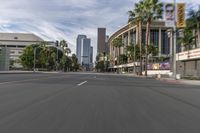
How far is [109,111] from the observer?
1213 centimetres

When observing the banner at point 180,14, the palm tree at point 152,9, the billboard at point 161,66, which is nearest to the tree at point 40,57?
the billboard at point 161,66

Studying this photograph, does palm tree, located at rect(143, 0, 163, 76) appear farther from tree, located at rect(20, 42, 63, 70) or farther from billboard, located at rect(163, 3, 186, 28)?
tree, located at rect(20, 42, 63, 70)

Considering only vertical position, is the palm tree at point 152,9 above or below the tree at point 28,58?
above

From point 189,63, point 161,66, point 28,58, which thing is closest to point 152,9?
point 189,63

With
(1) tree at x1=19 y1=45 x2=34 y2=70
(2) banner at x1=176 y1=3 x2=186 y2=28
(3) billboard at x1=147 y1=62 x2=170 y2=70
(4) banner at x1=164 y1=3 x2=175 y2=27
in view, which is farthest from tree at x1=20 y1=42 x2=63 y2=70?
(2) banner at x1=176 y1=3 x2=186 y2=28

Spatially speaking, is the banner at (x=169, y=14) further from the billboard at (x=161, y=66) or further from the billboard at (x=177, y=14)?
the billboard at (x=161, y=66)

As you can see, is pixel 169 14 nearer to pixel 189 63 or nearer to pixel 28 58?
pixel 189 63

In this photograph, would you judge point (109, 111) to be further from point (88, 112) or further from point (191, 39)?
point (191, 39)

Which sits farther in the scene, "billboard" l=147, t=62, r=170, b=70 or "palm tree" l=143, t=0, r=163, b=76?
"billboard" l=147, t=62, r=170, b=70

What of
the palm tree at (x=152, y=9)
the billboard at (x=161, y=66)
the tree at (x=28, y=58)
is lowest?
the billboard at (x=161, y=66)

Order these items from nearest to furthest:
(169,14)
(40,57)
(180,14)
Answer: (180,14), (169,14), (40,57)

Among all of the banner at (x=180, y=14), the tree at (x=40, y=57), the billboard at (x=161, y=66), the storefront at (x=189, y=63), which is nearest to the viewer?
the banner at (x=180, y=14)

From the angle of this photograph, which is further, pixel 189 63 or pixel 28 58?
pixel 28 58

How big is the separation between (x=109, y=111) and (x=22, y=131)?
4464mm
